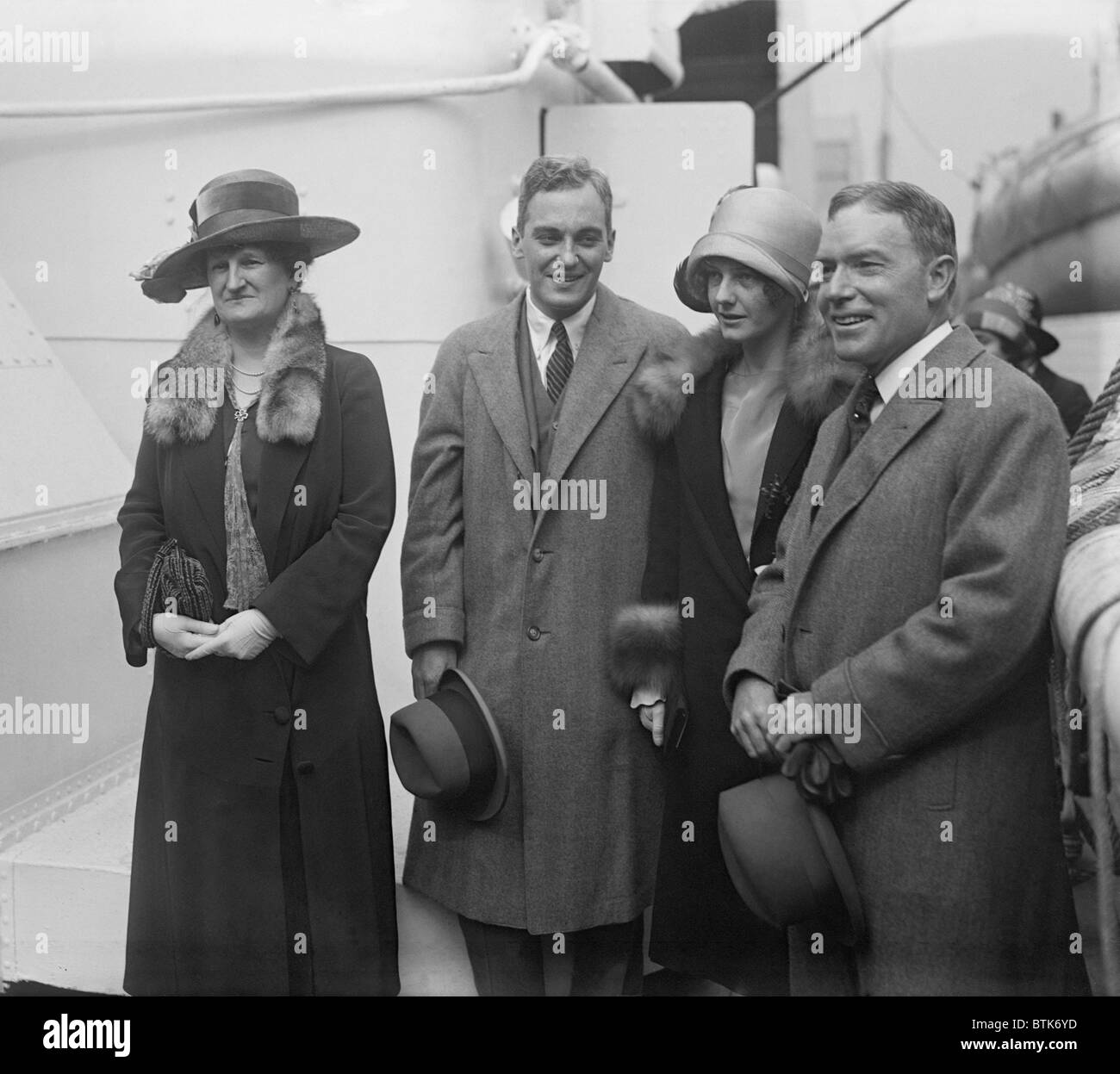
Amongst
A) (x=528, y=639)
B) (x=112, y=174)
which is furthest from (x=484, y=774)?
(x=112, y=174)

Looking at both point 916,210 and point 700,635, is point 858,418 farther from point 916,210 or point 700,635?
point 700,635

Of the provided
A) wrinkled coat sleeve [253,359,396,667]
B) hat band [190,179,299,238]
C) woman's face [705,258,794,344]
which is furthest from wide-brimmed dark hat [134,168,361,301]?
woman's face [705,258,794,344]

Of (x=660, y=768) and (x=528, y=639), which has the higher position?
(x=528, y=639)

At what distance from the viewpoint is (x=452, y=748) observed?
260cm

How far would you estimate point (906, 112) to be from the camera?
3.33 m

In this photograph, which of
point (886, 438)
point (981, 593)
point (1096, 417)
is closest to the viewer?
point (981, 593)

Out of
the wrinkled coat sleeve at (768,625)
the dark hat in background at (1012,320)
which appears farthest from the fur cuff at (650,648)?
the dark hat in background at (1012,320)

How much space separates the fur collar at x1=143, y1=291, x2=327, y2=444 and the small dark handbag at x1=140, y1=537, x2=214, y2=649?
0.24 meters

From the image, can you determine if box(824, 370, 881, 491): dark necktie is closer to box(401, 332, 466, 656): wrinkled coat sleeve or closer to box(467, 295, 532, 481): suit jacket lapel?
box(467, 295, 532, 481): suit jacket lapel

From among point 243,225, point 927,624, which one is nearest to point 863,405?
point 927,624

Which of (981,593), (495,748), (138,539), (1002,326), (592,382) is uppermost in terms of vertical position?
(1002,326)

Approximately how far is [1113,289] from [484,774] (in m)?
1.95

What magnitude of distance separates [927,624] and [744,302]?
2.36 ft
